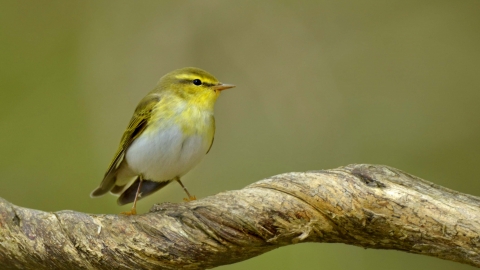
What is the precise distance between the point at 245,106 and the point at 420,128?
1.76 meters

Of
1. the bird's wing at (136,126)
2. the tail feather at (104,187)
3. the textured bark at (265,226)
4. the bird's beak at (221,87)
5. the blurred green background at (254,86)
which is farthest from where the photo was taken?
the blurred green background at (254,86)

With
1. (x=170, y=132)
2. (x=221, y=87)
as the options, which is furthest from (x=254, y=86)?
(x=170, y=132)

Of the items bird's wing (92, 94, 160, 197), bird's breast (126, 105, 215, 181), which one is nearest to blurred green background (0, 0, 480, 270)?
bird's wing (92, 94, 160, 197)

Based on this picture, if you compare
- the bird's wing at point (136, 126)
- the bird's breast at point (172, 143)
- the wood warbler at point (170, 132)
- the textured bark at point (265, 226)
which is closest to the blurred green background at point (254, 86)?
the bird's wing at point (136, 126)

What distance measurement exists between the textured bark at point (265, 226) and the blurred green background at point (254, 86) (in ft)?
6.83

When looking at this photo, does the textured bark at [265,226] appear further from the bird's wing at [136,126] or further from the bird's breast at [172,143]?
the bird's wing at [136,126]

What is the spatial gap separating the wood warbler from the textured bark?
2.26 feet

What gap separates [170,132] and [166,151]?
4.8 inches

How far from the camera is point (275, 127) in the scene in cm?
566

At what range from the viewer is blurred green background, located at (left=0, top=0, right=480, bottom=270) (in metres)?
5.07

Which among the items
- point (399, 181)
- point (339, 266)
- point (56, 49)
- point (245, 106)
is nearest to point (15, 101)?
point (56, 49)

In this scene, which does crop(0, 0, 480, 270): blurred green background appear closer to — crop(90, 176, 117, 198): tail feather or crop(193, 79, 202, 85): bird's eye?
crop(90, 176, 117, 198): tail feather

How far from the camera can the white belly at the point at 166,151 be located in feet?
11.6

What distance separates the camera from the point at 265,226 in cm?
265
